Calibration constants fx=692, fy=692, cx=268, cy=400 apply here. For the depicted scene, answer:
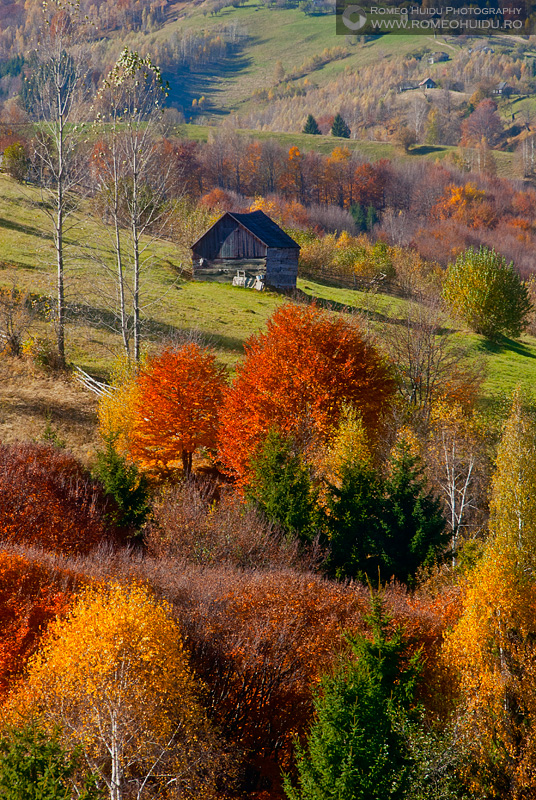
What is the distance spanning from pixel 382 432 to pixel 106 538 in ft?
49.3

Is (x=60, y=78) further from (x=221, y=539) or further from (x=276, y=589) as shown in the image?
(x=276, y=589)

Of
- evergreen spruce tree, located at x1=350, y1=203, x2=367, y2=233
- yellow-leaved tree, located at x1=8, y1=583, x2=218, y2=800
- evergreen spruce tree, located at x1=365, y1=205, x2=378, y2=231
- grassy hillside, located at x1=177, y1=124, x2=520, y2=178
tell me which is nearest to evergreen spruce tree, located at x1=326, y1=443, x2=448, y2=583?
yellow-leaved tree, located at x1=8, y1=583, x2=218, y2=800

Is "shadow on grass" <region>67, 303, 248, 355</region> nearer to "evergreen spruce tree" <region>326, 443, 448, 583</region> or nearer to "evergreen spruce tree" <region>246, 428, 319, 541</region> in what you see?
"evergreen spruce tree" <region>246, 428, 319, 541</region>

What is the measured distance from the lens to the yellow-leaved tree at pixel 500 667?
61.8ft

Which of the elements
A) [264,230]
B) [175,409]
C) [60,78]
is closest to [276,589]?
[175,409]

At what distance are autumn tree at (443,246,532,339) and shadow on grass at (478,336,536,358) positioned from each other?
74 centimetres

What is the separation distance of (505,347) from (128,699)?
43894mm

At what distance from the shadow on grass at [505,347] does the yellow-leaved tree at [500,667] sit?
24862 millimetres

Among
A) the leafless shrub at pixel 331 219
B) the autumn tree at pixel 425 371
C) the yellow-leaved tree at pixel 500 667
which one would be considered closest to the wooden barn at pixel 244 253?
the autumn tree at pixel 425 371

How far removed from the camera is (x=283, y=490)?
2411 centimetres

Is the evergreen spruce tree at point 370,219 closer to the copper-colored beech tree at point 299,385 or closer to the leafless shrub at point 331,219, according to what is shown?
the leafless shrub at point 331,219

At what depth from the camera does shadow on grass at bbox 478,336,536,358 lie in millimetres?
49719

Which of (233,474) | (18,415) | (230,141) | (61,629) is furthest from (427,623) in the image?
(230,141)

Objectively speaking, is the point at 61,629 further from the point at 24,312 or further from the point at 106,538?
the point at 24,312
